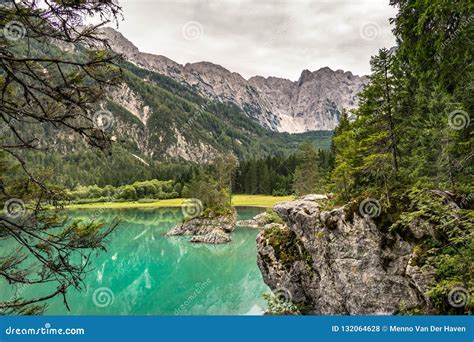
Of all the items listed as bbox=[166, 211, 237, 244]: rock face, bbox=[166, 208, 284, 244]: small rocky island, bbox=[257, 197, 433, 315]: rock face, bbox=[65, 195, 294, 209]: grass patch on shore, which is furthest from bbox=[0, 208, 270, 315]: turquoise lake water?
bbox=[65, 195, 294, 209]: grass patch on shore

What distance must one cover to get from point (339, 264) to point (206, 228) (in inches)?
1728

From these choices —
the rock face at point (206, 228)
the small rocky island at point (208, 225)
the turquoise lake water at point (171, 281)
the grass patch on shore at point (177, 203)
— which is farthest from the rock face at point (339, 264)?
the grass patch on shore at point (177, 203)

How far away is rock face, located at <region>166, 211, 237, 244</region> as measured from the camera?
175 feet

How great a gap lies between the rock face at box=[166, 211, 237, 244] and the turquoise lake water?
6.49 feet

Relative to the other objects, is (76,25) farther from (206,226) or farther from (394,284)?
(206,226)

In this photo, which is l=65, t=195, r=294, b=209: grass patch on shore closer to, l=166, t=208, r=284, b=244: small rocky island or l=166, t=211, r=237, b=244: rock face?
l=166, t=208, r=284, b=244: small rocky island

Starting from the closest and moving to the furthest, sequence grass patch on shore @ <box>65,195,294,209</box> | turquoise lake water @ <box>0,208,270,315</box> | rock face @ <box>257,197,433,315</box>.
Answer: rock face @ <box>257,197,433,315</box> < turquoise lake water @ <box>0,208,270,315</box> < grass patch on shore @ <box>65,195,294,209</box>

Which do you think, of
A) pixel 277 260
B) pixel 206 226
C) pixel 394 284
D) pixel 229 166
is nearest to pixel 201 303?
pixel 277 260

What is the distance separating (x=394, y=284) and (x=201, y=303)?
62.6 feet

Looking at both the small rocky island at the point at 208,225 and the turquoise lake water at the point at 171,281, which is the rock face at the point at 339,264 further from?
the small rocky island at the point at 208,225

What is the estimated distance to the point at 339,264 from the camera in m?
14.6

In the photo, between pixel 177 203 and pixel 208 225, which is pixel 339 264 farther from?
pixel 177 203

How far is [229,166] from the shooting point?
79.3m

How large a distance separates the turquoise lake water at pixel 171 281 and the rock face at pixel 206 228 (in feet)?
6.49
